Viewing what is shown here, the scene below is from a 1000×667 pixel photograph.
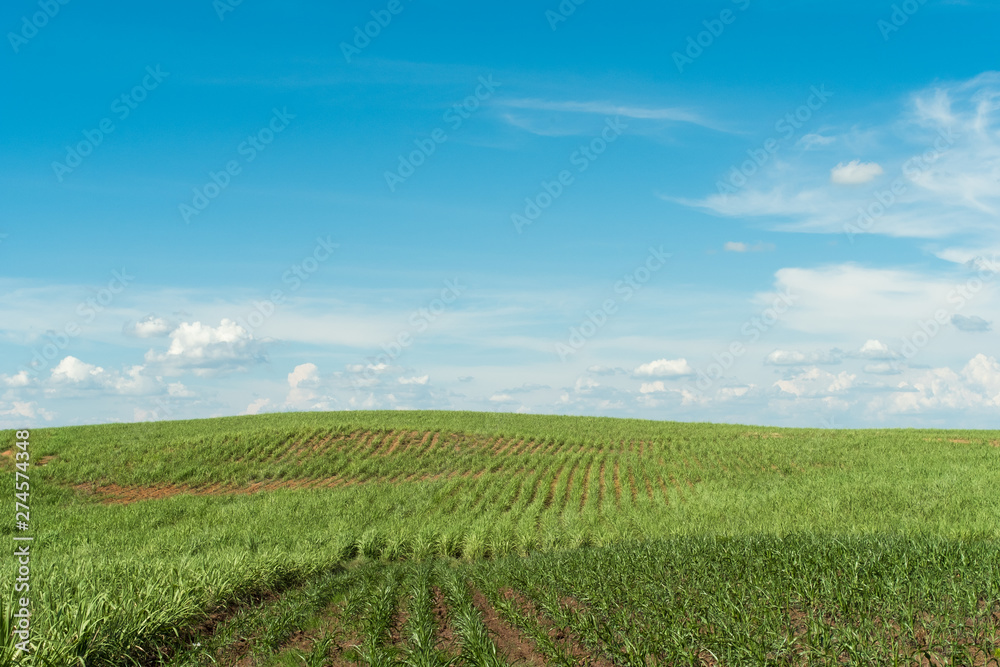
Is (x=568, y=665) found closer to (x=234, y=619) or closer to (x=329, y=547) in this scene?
(x=234, y=619)

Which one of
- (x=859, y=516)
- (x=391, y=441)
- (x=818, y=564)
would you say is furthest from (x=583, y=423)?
(x=818, y=564)

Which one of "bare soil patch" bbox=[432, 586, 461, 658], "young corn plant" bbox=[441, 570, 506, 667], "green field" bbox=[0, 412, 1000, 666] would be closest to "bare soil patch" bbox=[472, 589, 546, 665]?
"green field" bbox=[0, 412, 1000, 666]

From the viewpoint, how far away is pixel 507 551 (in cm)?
1659

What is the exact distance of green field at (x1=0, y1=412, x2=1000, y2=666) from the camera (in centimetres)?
665

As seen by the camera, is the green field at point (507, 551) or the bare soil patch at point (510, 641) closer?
the green field at point (507, 551)

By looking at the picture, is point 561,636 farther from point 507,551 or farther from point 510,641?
point 507,551

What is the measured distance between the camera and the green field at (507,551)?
665 centimetres

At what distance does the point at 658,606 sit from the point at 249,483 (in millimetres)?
28297

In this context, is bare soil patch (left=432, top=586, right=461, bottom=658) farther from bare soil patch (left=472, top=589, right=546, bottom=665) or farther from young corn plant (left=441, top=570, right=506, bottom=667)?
bare soil patch (left=472, top=589, right=546, bottom=665)

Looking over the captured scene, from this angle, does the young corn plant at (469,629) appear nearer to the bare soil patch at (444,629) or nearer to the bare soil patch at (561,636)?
the bare soil patch at (444,629)

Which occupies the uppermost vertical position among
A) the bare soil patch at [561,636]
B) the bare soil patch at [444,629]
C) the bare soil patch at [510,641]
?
the bare soil patch at [561,636]

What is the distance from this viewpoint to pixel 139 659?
6965 millimetres

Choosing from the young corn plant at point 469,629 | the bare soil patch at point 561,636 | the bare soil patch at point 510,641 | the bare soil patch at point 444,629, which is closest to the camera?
the young corn plant at point 469,629

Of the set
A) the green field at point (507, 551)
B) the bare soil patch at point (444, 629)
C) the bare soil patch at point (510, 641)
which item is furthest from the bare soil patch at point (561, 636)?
the bare soil patch at point (444, 629)
